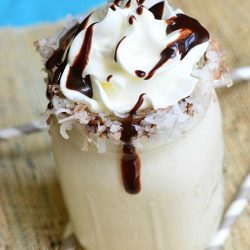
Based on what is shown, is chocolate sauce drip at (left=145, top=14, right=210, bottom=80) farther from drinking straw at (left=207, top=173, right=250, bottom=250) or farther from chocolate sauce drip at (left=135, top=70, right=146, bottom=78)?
drinking straw at (left=207, top=173, right=250, bottom=250)

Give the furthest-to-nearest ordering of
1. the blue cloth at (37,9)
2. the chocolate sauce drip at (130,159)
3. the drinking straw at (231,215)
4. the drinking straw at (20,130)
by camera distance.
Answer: the blue cloth at (37,9)
the drinking straw at (20,130)
the drinking straw at (231,215)
the chocolate sauce drip at (130,159)

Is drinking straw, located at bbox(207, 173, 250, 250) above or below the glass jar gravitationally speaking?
below

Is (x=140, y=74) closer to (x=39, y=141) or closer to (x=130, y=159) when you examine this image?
(x=130, y=159)

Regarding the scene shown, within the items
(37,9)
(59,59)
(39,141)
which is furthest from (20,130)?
(37,9)

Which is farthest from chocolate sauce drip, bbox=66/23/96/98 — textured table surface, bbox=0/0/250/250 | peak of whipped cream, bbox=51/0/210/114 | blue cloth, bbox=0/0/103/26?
blue cloth, bbox=0/0/103/26

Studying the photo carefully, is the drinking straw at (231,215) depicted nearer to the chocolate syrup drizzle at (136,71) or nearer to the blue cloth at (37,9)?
the chocolate syrup drizzle at (136,71)

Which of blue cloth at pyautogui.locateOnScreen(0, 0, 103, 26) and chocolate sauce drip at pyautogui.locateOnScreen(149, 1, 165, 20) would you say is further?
blue cloth at pyautogui.locateOnScreen(0, 0, 103, 26)

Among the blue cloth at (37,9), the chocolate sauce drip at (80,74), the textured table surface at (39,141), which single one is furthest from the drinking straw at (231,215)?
the blue cloth at (37,9)
